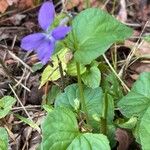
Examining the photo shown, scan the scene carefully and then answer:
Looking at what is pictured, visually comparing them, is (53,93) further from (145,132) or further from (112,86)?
(145,132)

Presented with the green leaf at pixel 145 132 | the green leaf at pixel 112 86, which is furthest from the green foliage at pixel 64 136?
the green leaf at pixel 112 86

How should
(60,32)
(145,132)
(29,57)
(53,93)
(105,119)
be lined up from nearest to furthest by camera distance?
(60,32) < (145,132) < (105,119) < (53,93) < (29,57)

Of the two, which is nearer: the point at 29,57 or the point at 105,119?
the point at 105,119

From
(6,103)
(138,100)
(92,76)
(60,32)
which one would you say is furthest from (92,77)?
(60,32)

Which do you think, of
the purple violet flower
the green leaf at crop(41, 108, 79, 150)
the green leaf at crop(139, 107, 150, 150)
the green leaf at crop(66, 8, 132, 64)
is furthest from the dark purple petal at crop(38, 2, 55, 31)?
the green leaf at crop(139, 107, 150, 150)

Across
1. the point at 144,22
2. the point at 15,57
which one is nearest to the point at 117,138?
the point at 15,57

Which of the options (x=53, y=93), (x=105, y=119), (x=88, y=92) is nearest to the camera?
(x=105, y=119)
